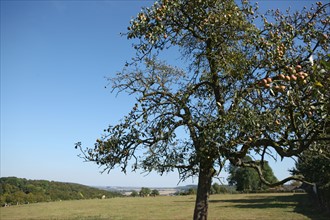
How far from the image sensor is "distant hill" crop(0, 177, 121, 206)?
143 ft

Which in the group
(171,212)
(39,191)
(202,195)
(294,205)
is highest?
(39,191)

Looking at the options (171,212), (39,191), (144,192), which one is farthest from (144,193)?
(171,212)

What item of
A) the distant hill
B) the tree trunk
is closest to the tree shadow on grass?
the tree trunk

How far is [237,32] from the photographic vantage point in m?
7.75

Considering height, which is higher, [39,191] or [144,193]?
[144,193]

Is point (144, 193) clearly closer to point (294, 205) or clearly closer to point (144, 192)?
point (144, 192)

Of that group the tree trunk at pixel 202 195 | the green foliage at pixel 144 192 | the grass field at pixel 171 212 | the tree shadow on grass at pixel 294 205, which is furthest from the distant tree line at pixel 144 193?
the tree trunk at pixel 202 195

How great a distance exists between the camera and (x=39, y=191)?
50.3m

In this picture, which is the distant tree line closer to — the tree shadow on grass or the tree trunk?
the tree shadow on grass

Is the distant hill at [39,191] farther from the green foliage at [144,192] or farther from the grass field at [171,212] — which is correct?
the grass field at [171,212]

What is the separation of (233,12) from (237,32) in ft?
1.76

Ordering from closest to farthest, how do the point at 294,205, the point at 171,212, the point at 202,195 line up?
1. the point at 202,195
2. the point at 171,212
3. the point at 294,205

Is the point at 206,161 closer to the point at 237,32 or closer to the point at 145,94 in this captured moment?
the point at 145,94

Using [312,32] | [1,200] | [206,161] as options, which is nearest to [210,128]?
[206,161]
